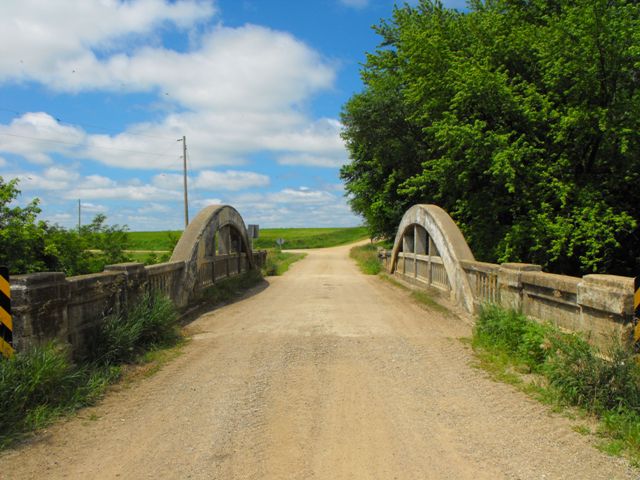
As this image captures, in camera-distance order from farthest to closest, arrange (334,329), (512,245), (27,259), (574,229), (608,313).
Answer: (512,245) → (574,229) → (27,259) → (334,329) → (608,313)

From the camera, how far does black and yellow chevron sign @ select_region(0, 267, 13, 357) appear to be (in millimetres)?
4738

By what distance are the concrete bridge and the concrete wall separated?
8cm

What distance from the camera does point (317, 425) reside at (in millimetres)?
4426

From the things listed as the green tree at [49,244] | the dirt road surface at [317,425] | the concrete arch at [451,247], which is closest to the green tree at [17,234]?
the green tree at [49,244]

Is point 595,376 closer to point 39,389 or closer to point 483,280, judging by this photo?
point 483,280

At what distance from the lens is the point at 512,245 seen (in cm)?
1380

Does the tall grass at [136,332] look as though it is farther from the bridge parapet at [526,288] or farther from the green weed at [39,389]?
the bridge parapet at [526,288]

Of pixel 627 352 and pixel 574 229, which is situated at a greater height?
pixel 574 229

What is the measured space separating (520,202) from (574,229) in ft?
5.54

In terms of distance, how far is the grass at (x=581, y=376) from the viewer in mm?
4164

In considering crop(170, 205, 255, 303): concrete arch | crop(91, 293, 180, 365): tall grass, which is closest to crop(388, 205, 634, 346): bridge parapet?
crop(91, 293, 180, 365): tall grass

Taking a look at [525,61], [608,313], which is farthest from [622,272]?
[608,313]

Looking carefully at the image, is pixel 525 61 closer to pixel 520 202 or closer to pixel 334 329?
pixel 520 202

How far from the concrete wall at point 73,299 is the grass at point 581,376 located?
512cm
